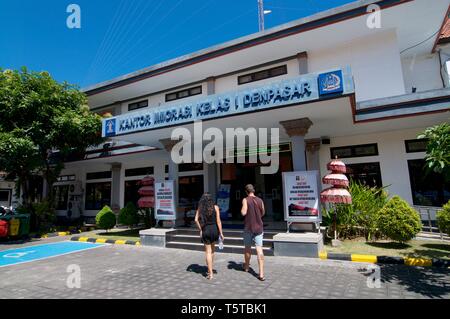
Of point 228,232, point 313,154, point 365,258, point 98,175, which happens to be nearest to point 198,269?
point 228,232

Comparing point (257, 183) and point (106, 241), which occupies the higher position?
point (257, 183)

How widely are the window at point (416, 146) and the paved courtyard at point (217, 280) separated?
19.2ft

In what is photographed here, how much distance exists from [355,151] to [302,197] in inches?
193

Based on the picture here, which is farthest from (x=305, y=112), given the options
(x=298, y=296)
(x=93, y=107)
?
(x=93, y=107)

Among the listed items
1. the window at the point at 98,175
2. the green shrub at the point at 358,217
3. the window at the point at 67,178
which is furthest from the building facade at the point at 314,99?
the window at the point at 67,178

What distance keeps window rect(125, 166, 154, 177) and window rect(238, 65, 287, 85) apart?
24.7ft

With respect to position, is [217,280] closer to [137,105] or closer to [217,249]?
[217,249]

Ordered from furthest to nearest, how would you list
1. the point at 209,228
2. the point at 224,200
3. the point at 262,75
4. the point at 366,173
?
the point at 224,200, the point at 262,75, the point at 366,173, the point at 209,228

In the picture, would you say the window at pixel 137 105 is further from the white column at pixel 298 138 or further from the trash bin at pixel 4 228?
the white column at pixel 298 138

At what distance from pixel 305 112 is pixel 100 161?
45.4 ft

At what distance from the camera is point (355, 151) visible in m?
11.6

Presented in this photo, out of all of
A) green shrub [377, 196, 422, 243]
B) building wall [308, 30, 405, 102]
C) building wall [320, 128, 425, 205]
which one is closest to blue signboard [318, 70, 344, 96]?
green shrub [377, 196, 422, 243]

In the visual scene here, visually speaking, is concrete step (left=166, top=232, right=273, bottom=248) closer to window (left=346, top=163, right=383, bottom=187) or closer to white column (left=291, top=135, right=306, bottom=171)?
white column (left=291, top=135, right=306, bottom=171)
